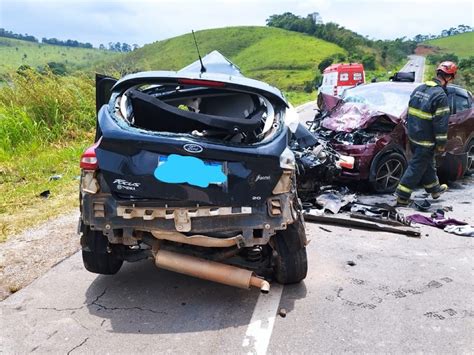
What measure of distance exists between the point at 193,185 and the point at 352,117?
506 centimetres

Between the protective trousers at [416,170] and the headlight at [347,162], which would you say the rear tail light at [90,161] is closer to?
the headlight at [347,162]

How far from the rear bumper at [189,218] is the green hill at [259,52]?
52.8 meters

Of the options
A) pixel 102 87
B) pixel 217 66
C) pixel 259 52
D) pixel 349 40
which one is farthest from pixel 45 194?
pixel 349 40

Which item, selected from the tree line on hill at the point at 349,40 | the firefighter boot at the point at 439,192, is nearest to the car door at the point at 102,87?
the firefighter boot at the point at 439,192

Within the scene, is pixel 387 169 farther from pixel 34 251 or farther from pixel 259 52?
pixel 259 52

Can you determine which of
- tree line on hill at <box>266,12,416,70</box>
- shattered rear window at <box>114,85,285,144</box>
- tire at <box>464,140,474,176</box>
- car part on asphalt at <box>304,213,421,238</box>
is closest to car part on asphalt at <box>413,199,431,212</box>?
car part on asphalt at <box>304,213,421,238</box>

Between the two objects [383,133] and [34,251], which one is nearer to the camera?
[34,251]

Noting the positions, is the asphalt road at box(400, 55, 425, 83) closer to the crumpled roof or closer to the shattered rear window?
the crumpled roof

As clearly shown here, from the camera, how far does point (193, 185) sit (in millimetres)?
3436

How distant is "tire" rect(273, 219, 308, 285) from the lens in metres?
3.85

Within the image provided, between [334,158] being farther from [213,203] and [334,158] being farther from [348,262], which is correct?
[213,203]

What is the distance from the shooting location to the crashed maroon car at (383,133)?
7.27 m

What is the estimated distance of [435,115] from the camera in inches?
259

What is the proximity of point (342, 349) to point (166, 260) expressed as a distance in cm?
139
